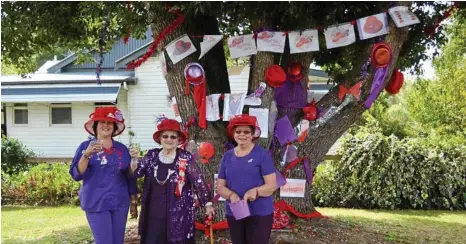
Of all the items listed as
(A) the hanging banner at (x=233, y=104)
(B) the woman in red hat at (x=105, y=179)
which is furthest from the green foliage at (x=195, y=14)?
(B) the woman in red hat at (x=105, y=179)

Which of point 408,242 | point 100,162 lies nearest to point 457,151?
point 408,242

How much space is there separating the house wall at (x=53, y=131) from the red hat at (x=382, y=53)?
13.1m

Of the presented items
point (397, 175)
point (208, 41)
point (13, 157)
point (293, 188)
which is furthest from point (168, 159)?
point (13, 157)

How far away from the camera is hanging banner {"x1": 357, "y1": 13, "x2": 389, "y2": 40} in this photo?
567cm

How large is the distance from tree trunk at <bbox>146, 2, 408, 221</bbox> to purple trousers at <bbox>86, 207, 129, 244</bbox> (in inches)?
78.2

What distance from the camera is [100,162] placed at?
430 centimetres

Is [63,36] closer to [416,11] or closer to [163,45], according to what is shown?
[163,45]

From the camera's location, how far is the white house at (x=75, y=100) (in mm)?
16812

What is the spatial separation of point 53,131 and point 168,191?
49.1 ft

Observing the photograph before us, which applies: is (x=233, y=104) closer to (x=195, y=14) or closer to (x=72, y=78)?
(x=195, y=14)

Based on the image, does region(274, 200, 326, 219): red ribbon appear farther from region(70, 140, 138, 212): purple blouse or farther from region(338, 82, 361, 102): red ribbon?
region(70, 140, 138, 212): purple blouse

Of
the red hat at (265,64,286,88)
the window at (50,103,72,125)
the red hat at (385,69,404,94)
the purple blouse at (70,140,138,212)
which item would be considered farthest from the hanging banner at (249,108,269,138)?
the window at (50,103,72,125)

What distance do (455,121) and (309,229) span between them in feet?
38.6

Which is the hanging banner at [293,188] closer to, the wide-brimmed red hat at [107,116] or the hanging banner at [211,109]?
the hanging banner at [211,109]
